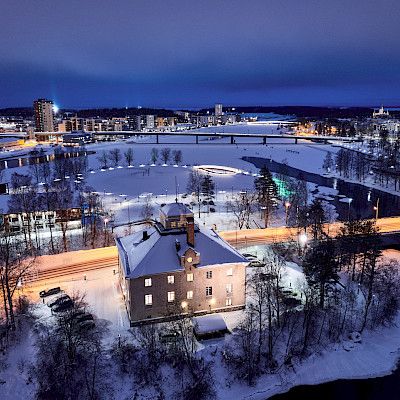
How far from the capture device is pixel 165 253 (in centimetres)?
3666

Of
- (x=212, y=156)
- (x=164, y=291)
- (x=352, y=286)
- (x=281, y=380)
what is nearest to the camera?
Answer: (x=281, y=380)

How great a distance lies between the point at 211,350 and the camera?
32.7 m

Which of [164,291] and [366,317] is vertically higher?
[164,291]

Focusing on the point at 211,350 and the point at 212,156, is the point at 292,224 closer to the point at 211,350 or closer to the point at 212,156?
the point at 211,350

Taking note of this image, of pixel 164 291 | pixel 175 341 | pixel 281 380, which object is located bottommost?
pixel 281 380

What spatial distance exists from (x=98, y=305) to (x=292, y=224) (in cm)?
3319

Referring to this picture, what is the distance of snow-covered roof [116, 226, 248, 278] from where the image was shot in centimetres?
3538

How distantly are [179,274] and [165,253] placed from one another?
2.33m

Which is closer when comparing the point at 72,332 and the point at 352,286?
the point at 72,332

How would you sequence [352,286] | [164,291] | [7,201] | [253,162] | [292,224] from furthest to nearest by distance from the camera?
[253,162]
[7,201]
[292,224]
[352,286]
[164,291]

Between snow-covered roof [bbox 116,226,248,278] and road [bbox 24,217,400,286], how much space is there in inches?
254

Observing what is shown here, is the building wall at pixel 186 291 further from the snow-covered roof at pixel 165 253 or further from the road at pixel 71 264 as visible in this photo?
the road at pixel 71 264

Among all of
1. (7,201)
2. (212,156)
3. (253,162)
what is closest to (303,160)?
(253,162)

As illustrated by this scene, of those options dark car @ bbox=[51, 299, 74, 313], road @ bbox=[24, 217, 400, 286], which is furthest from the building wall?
road @ bbox=[24, 217, 400, 286]
